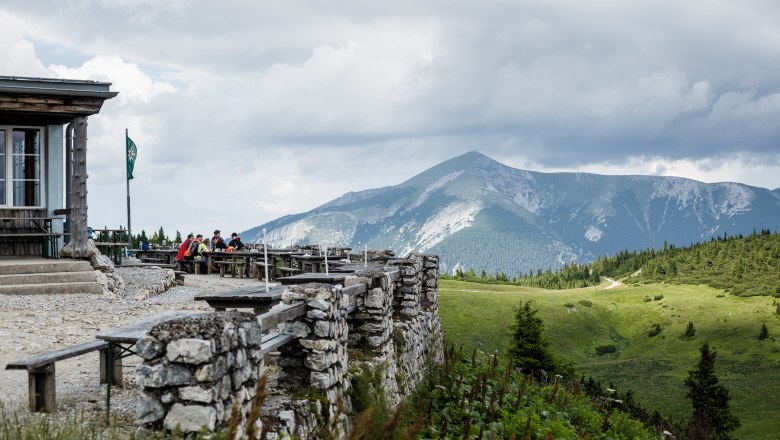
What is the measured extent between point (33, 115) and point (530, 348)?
16.9m

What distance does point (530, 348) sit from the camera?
2662cm

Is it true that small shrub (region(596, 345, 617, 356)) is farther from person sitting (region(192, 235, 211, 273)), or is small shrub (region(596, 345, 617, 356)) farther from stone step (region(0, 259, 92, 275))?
stone step (region(0, 259, 92, 275))

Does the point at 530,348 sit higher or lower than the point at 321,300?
lower

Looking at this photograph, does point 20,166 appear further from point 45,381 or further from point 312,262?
point 45,381

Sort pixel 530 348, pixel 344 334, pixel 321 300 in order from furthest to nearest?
pixel 530 348, pixel 344 334, pixel 321 300

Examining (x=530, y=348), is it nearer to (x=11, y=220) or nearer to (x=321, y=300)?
(x=11, y=220)

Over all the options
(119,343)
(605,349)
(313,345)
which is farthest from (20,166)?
(605,349)

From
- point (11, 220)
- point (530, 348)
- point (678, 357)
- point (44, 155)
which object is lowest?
point (678, 357)

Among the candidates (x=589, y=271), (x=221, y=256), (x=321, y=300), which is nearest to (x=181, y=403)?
(x=321, y=300)

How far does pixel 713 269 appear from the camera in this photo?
65.4m

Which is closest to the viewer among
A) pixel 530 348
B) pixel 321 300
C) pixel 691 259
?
pixel 321 300

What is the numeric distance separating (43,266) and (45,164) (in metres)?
3.41

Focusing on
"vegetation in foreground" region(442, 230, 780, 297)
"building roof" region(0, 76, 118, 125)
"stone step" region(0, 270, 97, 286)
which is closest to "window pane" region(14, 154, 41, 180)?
"building roof" region(0, 76, 118, 125)

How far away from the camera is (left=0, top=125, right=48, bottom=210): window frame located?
67.3 feet
